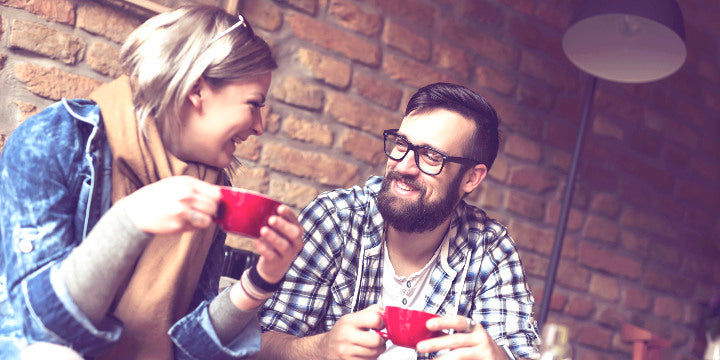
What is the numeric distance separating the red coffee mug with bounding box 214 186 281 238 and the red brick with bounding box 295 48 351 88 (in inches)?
39.7

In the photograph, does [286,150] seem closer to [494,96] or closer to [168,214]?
[494,96]

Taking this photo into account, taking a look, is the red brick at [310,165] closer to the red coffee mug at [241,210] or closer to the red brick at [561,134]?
the red brick at [561,134]

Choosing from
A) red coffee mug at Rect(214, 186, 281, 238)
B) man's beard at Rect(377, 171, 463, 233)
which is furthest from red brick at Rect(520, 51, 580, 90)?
red coffee mug at Rect(214, 186, 281, 238)

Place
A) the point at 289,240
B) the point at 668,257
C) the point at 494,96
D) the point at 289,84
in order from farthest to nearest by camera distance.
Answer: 1. the point at 668,257
2. the point at 494,96
3. the point at 289,84
4. the point at 289,240

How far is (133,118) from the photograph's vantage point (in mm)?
1127

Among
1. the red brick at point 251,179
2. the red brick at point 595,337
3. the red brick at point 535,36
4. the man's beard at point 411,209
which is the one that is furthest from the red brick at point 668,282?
the red brick at point 251,179

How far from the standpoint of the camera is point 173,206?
3.00ft

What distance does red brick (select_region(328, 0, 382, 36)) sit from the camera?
198 cm

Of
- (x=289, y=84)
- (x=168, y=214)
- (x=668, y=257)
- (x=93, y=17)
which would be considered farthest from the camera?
(x=668, y=257)

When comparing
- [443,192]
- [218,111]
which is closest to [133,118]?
[218,111]

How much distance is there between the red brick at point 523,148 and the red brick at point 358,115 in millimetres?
448

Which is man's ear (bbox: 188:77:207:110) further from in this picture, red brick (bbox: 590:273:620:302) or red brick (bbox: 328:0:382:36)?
red brick (bbox: 590:273:620:302)

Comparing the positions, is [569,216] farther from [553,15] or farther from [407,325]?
[407,325]

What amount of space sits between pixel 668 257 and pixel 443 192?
1493mm
